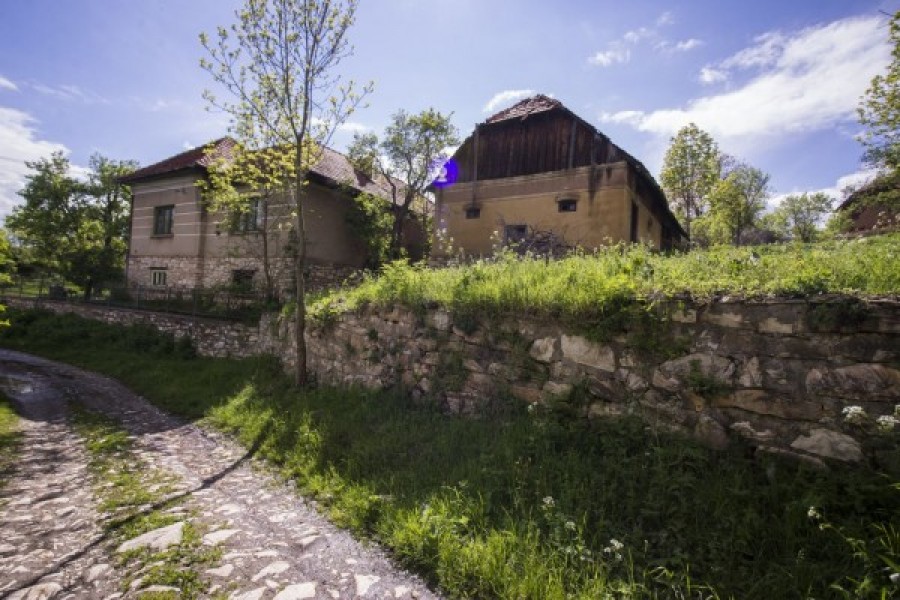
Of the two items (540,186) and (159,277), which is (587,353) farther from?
(159,277)

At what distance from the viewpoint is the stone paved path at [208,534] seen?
119 inches

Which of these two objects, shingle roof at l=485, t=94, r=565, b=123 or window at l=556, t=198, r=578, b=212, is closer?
window at l=556, t=198, r=578, b=212

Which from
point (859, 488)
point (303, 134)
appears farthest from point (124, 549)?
point (303, 134)

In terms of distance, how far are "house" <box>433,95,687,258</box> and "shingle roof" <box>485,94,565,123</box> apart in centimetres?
4

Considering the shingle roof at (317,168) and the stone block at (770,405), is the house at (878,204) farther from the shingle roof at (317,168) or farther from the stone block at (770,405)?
the shingle roof at (317,168)

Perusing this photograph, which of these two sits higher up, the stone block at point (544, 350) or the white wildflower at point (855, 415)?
the stone block at point (544, 350)

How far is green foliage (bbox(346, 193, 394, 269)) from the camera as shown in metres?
17.3

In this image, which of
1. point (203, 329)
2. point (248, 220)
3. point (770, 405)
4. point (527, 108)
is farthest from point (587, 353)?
point (248, 220)

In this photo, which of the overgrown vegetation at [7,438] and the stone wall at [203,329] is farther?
the stone wall at [203,329]

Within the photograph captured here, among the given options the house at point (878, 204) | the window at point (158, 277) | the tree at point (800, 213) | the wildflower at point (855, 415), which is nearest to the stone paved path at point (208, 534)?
the wildflower at point (855, 415)

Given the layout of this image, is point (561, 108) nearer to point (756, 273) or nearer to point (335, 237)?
point (335, 237)

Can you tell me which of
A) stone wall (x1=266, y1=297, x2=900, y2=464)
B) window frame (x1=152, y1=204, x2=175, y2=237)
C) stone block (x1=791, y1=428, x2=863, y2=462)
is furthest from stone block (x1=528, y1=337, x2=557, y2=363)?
window frame (x1=152, y1=204, x2=175, y2=237)

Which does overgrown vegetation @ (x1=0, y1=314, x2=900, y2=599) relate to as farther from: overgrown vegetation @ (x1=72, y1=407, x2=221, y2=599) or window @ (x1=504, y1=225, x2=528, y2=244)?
window @ (x1=504, y1=225, x2=528, y2=244)

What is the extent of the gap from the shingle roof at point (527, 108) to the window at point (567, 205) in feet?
11.9
